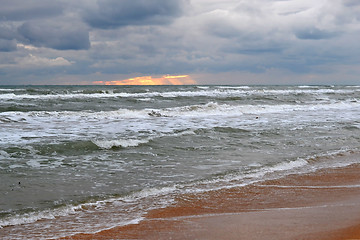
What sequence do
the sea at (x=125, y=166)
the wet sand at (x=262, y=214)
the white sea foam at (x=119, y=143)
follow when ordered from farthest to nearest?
the white sea foam at (x=119, y=143), the sea at (x=125, y=166), the wet sand at (x=262, y=214)

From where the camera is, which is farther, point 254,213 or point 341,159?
point 341,159

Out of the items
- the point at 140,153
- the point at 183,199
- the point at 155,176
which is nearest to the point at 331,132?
the point at 140,153

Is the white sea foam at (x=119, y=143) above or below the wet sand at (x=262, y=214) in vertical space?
above

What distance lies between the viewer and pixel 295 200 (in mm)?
4816

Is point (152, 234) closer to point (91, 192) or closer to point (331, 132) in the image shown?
point (91, 192)

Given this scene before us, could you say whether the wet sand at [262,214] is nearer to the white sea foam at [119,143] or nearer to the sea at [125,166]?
the sea at [125,166]

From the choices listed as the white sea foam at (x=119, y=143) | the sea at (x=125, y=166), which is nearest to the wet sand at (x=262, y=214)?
the sea at (x=125, y=166)

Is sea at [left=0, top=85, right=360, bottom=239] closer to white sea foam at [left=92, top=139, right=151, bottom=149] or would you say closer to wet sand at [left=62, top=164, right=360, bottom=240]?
white sea foam at [left=92, top=139, right=151, bottom=149]

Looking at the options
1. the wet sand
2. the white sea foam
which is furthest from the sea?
the wet sand

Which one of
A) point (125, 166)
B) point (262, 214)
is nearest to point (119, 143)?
point (125, 166)

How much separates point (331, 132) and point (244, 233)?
9.41m

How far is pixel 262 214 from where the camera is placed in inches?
163

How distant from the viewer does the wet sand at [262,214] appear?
3.47 m

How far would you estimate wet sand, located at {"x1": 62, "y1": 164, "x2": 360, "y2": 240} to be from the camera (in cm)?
347
